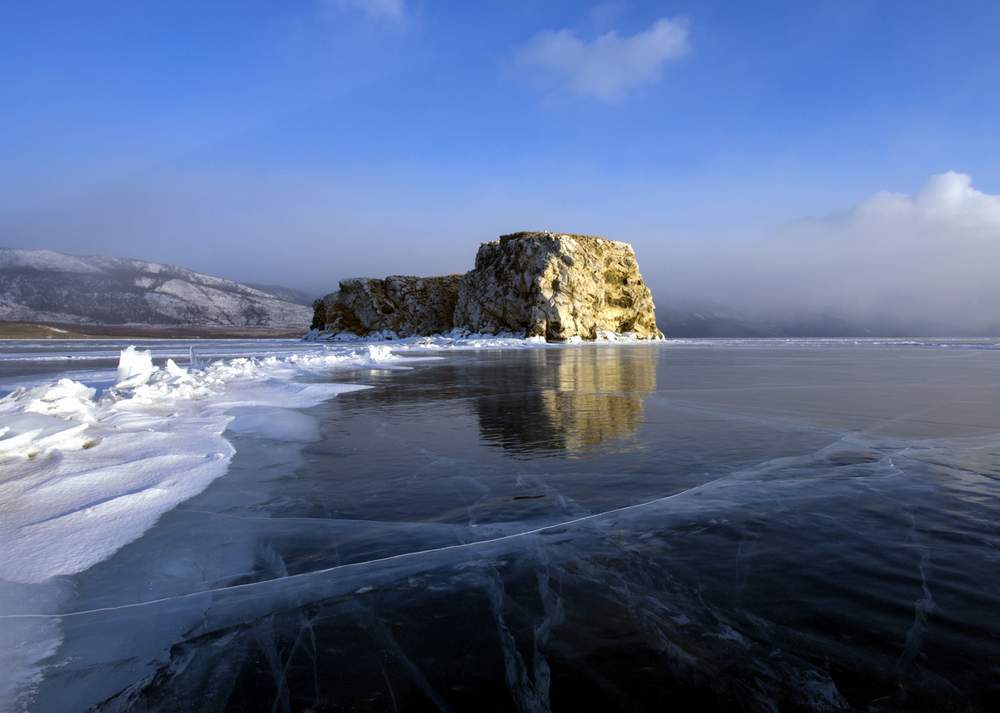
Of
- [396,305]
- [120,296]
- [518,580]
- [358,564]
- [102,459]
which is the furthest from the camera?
[120,296]

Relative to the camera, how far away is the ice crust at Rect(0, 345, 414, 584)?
375cm

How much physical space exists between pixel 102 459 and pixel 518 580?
5.02m

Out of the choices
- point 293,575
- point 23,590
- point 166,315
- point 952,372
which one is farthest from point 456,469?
point 166,315

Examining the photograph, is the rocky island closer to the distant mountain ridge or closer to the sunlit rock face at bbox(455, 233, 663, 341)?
the sunlit rock face at bbox(455, 233, 663, 341)

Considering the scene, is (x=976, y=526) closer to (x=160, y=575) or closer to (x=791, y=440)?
(x=791, y=440)

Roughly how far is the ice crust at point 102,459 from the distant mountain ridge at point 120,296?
167589 millimetres

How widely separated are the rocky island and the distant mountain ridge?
91621 mm

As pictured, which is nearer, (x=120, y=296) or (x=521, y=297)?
(x=521, y=297)

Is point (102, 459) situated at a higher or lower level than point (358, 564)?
higher

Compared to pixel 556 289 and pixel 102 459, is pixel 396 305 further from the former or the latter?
pixel 102 459

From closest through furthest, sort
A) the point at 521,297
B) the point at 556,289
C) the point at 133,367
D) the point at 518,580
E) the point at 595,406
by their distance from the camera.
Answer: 1. the point at 518,580
2. the point at 595,406
3. the point at 133,367
4. the point at 556,289
5. the point at 521,297

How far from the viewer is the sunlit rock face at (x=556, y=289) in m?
66.7

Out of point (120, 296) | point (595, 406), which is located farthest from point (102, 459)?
point (120, 296)

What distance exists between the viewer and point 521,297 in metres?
69.2
